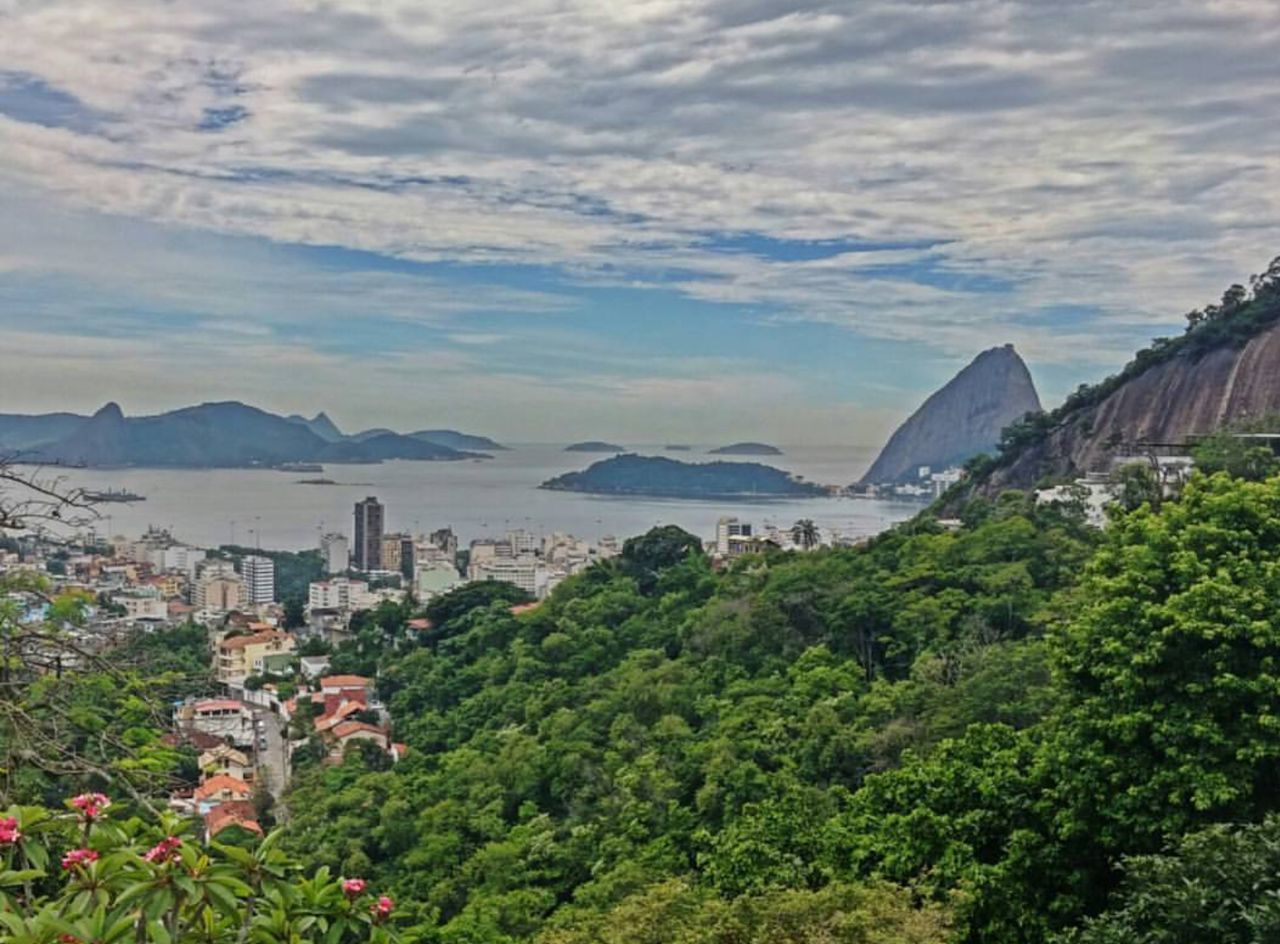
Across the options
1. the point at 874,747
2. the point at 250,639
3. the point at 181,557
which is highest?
the point at 874,747

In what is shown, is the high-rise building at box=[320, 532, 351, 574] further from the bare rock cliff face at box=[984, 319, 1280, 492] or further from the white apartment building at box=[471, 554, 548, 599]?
the bare rock cliff face at box=[984, 319, 1280, 492]

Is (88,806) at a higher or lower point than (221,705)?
higher

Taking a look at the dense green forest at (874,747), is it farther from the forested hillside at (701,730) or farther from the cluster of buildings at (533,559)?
the cluster of buildings at (533,559)

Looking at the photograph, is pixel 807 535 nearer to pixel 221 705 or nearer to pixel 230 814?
pixel 221 705

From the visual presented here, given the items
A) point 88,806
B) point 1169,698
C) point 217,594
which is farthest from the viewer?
point 217,594

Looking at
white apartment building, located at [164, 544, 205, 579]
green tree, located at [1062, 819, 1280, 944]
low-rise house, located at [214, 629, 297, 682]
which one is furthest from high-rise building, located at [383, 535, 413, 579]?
green tree, located at [1062, 819, 1280, 944]

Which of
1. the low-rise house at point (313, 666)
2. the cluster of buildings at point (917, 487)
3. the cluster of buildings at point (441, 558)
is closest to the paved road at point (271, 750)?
the low-rise house at point (313, 666)

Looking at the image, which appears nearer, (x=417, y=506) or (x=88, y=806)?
(x=88, y=806)

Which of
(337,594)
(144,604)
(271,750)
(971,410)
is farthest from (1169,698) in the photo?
(971,410)
